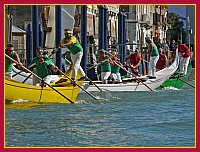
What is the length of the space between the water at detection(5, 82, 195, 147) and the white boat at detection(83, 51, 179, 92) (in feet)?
3.80

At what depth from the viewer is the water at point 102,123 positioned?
737cm

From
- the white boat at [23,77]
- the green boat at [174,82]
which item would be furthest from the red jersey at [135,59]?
the white boat at [23,77]

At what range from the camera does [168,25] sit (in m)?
55.0

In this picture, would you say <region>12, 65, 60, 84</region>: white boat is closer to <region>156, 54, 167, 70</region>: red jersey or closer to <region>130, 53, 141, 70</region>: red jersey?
<region>130, 53, 141, 70</region>: red jersey

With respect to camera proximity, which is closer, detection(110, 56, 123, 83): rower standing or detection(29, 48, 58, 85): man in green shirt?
detection(29, 48, 58, 85): man in green shirt

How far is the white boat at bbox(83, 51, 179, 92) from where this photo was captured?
47.1 ft

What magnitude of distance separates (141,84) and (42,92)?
4698 mm

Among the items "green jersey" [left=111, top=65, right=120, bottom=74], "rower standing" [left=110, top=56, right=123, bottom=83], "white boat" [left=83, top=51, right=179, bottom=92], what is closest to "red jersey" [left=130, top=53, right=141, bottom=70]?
"white boat" [left=83, top=51, right=179, bottom=92]

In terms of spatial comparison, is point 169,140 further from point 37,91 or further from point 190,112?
point 37,91

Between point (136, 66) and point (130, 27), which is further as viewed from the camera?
point (130, 27)

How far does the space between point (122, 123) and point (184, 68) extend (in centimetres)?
939

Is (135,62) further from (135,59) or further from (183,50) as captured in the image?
(183,50)

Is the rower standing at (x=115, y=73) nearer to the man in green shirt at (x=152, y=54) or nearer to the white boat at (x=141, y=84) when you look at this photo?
the white boat at (x=141, y=84)

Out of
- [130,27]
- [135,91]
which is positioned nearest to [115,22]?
[130,27]
